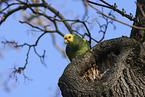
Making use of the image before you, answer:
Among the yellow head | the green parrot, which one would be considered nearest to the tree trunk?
the green parrot

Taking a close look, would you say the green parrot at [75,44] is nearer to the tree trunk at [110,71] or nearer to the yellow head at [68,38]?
the yellow head at [68,38]

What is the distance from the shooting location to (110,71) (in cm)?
306

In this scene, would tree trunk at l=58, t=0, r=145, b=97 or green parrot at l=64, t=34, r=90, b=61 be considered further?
green parrot at l=64, t=34, r=90, b=61

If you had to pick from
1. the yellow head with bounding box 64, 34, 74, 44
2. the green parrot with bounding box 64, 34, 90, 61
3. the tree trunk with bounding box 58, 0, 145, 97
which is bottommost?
the tree trunk with bounding box 58, 0, 145, 97

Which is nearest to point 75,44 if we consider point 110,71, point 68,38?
point 68,38

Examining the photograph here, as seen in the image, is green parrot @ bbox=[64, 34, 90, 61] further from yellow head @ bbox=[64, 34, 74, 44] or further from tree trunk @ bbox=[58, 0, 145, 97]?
tree trunk @ bbox=[58, 0, 145, 97]

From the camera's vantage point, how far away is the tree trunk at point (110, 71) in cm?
279

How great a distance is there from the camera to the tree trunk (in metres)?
2.79

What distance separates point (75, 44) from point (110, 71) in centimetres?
196

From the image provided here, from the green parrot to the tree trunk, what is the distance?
4.05ft

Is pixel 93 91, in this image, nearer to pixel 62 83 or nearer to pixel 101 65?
pixel 62 83

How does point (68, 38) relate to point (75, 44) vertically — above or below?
above

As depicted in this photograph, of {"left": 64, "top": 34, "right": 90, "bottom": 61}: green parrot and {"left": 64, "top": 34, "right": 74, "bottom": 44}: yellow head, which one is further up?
{"left": 64, "top": 34, "right": 74, "bottom": 44}: yellow head

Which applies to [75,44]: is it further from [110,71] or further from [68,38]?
[110,71]
